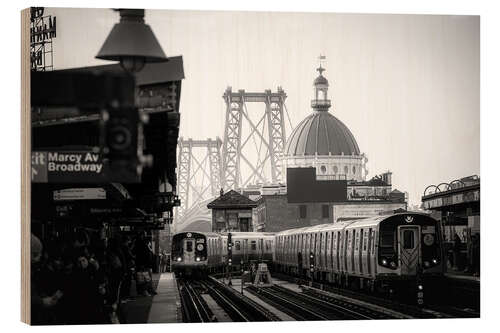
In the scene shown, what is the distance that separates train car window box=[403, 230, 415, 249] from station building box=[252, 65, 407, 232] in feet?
2.38

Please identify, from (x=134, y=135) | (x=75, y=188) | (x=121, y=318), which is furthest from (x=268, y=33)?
(x=134, y=135)

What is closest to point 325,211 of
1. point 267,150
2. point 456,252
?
point 267,150

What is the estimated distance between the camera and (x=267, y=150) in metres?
21.9

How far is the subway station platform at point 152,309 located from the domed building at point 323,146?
3919 mm

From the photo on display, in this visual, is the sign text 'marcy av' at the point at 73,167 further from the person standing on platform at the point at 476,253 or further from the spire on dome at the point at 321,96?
the person standing on platform at the point at 476,253

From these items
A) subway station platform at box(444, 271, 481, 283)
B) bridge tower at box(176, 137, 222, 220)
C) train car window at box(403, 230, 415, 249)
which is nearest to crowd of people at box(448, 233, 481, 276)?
subway station platform at box(444, 271, 481, 283)

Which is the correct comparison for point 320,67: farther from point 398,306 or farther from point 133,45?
point 133,45

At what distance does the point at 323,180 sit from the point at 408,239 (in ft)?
9.28

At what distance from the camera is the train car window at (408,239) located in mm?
24453

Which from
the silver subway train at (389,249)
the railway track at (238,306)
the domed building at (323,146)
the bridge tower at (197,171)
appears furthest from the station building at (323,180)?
the railway track at (238,306)

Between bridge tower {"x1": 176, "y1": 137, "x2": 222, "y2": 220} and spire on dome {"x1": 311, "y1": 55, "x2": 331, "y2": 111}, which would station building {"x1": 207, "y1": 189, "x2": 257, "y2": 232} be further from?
spire on dome {"x1": 311, "y1": 55, "x2": 331, "y2": 111}

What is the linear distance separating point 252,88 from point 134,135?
34.7 feet

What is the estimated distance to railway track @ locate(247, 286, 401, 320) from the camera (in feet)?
68.2

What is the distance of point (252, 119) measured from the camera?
21953 mm
